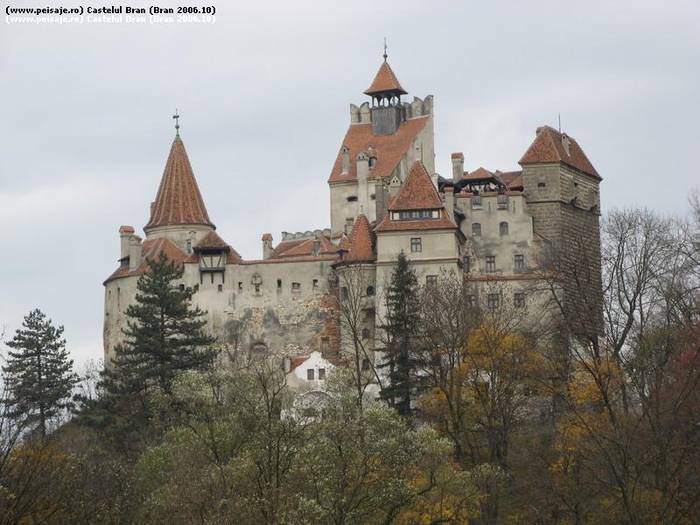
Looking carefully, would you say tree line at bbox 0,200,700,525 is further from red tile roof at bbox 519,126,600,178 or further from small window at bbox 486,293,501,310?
red tile roof at bbox 519,126,600,178

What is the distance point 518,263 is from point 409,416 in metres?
19.3

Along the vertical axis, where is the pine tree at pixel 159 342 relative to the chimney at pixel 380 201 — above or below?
below

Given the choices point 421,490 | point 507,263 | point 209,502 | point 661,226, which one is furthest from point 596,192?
point 209,502

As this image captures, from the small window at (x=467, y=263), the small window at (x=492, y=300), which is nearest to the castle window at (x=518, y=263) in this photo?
the small window at (x=467, y=263)

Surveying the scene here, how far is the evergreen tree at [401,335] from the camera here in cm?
7081

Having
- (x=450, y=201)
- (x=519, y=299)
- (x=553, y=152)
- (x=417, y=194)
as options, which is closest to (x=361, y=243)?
(x=417, y=194)

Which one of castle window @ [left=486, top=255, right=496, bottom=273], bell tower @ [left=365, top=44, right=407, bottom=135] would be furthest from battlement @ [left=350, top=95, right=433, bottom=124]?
castle window @ [left=486, top=255, right=496, bottom=273]

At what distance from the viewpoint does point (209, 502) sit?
152 ft

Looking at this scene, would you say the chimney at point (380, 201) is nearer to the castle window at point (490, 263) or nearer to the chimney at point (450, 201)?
the chimney at point (450, 201)

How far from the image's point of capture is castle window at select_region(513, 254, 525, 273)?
281ft

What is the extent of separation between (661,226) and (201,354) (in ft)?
68.2

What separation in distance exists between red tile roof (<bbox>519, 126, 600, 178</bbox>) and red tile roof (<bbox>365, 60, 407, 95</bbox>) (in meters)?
11.4

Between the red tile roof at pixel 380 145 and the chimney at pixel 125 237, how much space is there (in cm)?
1108

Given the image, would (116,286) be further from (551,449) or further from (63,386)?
(551,449)
